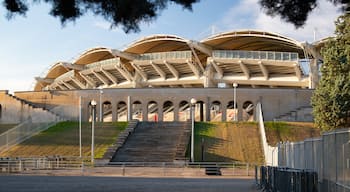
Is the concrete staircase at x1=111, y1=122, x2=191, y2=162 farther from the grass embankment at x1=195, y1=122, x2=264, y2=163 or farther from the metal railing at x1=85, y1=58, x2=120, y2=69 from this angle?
the metal railing at x1=85, y1=58, x2=120, y2=69

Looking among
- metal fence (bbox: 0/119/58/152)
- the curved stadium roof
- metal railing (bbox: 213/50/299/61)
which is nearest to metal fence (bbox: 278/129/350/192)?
metal fence (bbox: 0/119/58/152)

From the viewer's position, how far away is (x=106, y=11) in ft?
39.3

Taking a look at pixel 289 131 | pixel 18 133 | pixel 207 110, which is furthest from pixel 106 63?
pixel 289 131

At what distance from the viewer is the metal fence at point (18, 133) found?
53.4 metres

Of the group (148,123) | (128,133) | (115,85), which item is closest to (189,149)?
(128,133)

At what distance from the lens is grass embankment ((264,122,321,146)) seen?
5450 centimetres

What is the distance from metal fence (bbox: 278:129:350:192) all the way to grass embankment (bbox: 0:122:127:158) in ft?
107

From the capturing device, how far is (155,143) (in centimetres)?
5266

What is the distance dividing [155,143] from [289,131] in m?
13.1

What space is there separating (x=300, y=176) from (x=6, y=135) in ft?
141

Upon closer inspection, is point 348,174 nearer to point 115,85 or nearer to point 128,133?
point 128,133

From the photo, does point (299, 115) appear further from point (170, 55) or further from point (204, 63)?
point (204, 63)

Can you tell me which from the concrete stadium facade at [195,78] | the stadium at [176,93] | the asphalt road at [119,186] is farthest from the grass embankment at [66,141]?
the asphalt road at [119,186]

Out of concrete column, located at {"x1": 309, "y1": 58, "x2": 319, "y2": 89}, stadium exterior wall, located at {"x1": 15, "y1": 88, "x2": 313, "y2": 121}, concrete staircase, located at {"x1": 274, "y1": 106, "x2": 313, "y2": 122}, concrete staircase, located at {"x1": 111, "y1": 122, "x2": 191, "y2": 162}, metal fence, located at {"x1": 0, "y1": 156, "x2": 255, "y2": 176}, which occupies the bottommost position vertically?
metal fence, located at {"x1": 0, "y1": 156, "x2": 255, "y2": 176}
